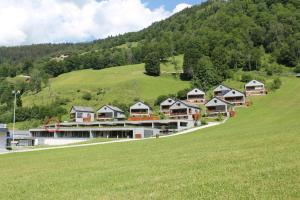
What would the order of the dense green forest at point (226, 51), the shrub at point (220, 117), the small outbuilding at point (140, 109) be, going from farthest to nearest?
the dense green forest at point (226, 51), the small outbuilding at point (140, 109), the shrub at point (220, 117)

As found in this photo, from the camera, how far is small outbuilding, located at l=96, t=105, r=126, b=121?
112938 millimetres

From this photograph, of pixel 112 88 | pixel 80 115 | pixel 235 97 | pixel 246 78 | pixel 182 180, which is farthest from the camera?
pixel 112 88

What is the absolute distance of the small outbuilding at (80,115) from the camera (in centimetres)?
11281

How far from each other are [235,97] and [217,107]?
32.3ft

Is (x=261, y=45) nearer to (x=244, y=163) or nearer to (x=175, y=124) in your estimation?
(x=175, y=124)

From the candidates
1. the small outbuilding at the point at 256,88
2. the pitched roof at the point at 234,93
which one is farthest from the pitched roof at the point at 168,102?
the small outbuilding at the point at 256,88

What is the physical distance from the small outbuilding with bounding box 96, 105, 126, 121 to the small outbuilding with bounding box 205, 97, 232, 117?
25.1 meters

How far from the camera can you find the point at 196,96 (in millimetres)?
118125

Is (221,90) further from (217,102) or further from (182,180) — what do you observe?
(182,180)

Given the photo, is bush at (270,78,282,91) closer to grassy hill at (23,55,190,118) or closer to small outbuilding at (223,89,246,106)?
small outbuilding at (223,89,246,106)

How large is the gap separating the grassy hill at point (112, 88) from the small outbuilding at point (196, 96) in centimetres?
1443

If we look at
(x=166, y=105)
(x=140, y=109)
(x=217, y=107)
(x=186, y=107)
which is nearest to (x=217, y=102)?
(x=217, y=107)

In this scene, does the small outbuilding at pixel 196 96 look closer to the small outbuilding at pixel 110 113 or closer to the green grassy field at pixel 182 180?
the small outbuilding at pixel 110 113

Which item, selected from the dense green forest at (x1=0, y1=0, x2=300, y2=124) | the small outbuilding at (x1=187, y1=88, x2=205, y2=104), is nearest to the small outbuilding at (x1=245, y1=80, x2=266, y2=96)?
the small outbuilding at (x1=187, y1=88, x2=205, y2=104)
